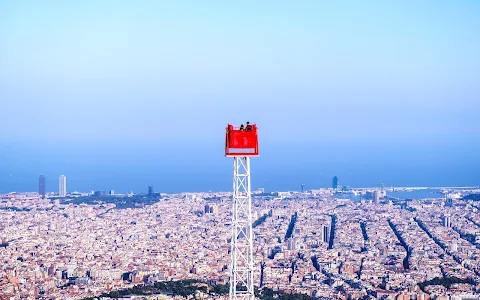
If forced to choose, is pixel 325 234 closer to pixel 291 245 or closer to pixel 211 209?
pixel 291 245

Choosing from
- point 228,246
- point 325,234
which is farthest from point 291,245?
point 325,234

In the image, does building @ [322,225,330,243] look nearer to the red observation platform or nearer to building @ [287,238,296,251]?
building @ [287,238,296,251]

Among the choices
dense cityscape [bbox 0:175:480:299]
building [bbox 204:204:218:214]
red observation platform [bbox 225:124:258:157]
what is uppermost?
red observation platform [bbox 225:124:258:157]

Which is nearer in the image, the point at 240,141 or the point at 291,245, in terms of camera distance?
the point at 240,141

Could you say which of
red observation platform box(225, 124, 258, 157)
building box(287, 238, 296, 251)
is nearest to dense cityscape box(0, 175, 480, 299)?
building box(287, 238, 296, 251)

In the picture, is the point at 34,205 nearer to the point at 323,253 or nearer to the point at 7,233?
the point at 7,233

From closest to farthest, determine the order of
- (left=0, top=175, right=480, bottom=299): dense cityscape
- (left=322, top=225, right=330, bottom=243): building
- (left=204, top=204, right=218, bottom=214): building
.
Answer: (left=0, top=175, right=480, bottom=299): dense cityscape
(left=322, top=225, right=330, bottom=243): building
(left=204, top=204, right=218, bottom=214): building

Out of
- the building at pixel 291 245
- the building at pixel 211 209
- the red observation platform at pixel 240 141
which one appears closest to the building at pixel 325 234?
the building at pixel 291 245

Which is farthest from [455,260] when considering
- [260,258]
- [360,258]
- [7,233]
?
[7,233]

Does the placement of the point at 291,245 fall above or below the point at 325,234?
below
